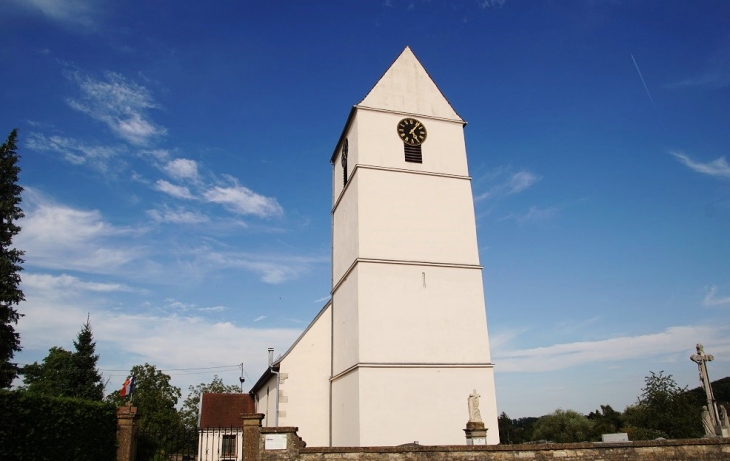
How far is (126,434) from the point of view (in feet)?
39.9

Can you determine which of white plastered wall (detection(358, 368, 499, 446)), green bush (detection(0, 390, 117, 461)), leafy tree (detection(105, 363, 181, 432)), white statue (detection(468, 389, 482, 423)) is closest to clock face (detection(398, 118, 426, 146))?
white plastered wall (detection(358, 368, 499, 446))

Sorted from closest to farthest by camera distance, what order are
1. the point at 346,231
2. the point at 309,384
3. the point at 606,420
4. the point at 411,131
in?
the point at 309,384, the point at 346,231, the point at 411,131, the point at 606,420

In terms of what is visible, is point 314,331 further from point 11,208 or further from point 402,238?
point 11,208

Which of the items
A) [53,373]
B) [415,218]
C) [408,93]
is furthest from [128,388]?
[53,373]

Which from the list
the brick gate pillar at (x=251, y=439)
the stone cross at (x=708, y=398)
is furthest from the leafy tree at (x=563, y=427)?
the brick gate pillar at (x=251, y=439)

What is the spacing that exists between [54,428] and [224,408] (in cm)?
2162

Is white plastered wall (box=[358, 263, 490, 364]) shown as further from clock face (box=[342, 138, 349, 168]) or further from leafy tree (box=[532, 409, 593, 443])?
leafy tree (box=[532, 409, 593, 443])

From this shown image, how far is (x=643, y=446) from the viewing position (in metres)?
11.3

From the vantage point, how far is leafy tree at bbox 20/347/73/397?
29.8 metres

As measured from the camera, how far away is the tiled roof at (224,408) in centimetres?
2967

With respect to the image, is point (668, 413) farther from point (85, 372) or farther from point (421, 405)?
point (85, 372)

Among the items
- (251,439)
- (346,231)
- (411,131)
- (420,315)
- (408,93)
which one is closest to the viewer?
(251,439)

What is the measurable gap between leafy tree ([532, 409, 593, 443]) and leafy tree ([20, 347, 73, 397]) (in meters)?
39.8

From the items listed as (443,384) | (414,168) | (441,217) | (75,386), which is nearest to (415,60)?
(414,168)
